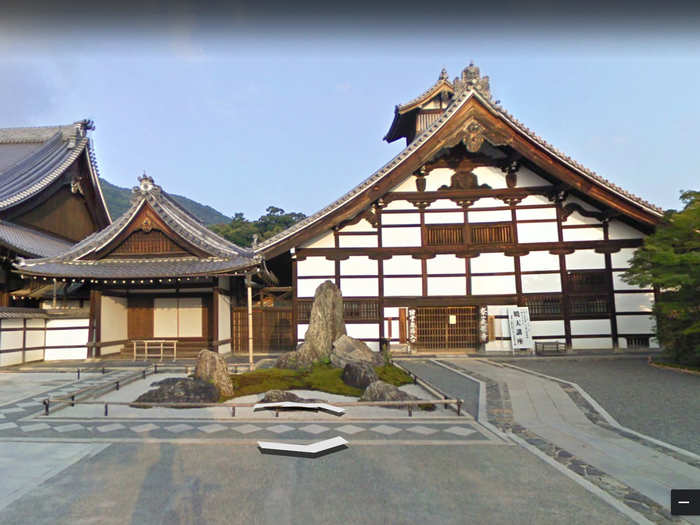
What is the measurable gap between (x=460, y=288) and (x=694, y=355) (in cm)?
815

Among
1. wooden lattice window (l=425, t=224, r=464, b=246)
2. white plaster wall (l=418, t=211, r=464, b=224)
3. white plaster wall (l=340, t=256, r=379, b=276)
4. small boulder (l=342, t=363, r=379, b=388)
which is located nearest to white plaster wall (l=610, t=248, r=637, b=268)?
wooden lattice window (l=425, t=224, r=464, b=246)

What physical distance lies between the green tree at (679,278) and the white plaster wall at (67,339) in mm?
21763

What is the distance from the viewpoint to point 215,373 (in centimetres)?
1006

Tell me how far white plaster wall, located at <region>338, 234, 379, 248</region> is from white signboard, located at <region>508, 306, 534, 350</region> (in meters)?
6.68

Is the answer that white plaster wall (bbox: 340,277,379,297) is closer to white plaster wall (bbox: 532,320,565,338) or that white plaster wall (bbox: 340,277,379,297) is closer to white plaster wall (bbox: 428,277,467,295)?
white plaster wall (bbox: 428,277,467,295)

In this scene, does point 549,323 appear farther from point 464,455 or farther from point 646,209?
point 464,455

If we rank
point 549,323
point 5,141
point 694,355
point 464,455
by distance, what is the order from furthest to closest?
point 5,141, point 549,323, point 694,355, point 464,455

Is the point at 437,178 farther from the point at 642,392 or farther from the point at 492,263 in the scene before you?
the point at 642,392

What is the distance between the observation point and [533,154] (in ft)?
57.4

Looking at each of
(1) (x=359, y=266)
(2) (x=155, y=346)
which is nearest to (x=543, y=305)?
(1) (x=359, y=266)

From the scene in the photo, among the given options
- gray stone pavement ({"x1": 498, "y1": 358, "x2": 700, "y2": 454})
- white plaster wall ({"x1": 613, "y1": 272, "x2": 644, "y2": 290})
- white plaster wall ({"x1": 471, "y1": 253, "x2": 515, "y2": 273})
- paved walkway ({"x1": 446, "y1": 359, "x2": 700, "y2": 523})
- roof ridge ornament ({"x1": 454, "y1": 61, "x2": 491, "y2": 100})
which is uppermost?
roof ridge ornament ({"x1": 454, "y1": 61, "x2": 491, "y2": 100})

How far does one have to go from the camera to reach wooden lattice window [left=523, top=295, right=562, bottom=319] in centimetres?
1783

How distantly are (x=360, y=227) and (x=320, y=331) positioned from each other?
6763 mm

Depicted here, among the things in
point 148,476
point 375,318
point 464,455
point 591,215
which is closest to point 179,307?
point 375,318
